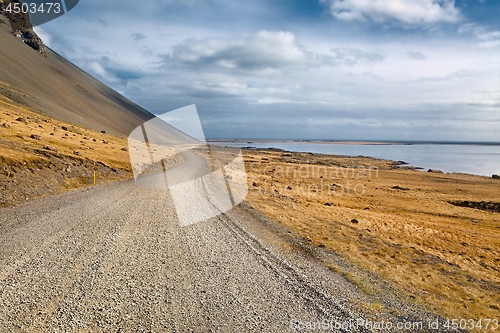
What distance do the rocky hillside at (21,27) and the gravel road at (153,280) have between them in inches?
7246

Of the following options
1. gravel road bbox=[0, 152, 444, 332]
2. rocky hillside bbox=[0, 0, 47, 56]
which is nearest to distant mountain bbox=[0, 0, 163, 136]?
rocky hillside bbox=[0, 0, 47, 56]

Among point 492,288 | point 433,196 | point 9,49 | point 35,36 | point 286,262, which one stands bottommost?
point 433,196

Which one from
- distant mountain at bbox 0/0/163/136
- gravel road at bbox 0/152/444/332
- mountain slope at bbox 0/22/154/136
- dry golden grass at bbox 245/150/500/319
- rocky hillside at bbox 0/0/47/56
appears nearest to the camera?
gravel road at bbox 0/152/444/332

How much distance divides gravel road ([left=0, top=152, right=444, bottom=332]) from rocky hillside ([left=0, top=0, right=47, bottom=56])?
18405 centimetres

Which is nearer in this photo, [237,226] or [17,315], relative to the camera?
[17,315]

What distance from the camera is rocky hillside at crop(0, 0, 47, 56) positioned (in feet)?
504

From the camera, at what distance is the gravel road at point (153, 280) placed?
22.0 feet

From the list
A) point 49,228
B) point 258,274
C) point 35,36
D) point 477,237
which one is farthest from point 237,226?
point 35,36

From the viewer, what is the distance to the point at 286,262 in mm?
10781

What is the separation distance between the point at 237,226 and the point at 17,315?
10.0 meters

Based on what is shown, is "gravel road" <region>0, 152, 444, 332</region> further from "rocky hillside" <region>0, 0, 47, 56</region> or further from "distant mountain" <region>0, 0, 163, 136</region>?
"rocky hillside" <region>0, 0, 47, 56</region>

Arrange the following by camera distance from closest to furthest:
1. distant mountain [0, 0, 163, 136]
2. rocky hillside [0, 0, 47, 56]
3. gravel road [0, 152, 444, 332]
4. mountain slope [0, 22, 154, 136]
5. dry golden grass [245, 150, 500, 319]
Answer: gravel road [0, 152, 444, 332], dry golden grass [245, 150, 500, 319], mountain slope [0, 22, 154, 136], distant mountain [0, 0, 163, 136], rocky hillside [0, 0, 47, 56]

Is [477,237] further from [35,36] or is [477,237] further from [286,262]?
[35,36]

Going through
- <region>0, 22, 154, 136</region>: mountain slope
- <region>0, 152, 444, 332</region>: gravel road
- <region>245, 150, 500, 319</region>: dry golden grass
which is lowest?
<region>245, 150, 500, 319</region>: dry golden grass
